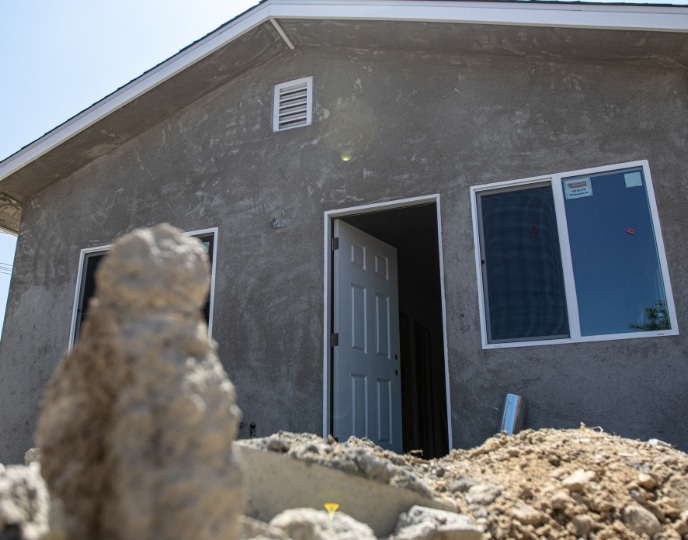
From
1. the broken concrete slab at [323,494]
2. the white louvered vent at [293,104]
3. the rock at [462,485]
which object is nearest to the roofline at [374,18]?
the white louvered vent at [293,104]

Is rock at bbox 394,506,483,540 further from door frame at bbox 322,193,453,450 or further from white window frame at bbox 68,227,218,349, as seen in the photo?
white window frame at bbox 68,227,218,349

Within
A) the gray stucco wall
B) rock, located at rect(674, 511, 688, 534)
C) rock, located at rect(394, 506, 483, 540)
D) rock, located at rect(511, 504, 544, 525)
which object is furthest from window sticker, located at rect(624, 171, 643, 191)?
rock, located at rect(394, 506, 483, 540)

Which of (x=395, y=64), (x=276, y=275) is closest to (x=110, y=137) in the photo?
(x=276, y=275)

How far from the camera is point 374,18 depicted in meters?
6.71

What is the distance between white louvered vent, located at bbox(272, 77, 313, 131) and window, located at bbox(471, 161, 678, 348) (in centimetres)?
236

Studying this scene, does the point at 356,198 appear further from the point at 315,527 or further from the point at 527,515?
the point at 315,527

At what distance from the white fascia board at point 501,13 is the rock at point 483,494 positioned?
4.06 meters

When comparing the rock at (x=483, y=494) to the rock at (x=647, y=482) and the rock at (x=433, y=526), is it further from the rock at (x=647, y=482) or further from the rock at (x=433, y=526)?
the rock at (x=647, y=482)

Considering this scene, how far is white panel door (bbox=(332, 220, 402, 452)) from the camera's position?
6.81 m

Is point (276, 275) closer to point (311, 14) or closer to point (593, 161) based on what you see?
point (311, 14)

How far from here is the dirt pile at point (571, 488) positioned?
3.32 meters

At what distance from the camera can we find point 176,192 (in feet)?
26.6

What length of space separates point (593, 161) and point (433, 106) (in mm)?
1673

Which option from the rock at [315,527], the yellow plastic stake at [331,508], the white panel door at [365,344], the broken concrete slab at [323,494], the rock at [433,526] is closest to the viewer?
the rock at [315,527]
